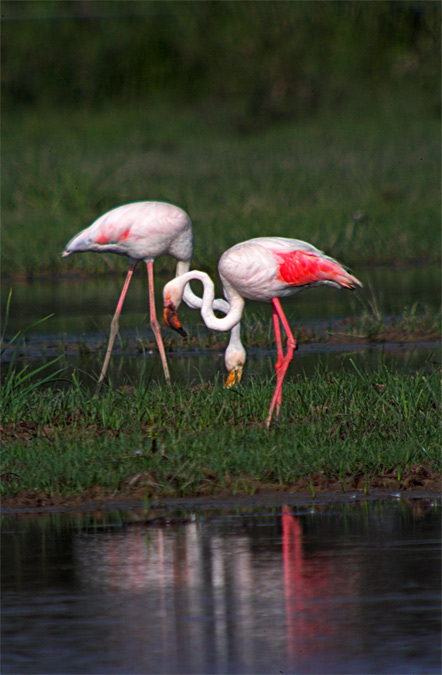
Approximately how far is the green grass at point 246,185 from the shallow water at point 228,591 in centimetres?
1196

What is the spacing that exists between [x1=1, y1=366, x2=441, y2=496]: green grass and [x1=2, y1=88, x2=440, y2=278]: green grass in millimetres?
9545

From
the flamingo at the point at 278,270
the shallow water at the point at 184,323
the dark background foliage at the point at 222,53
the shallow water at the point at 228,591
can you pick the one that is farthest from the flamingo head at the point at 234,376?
the dark background foliage at the point at 222,53

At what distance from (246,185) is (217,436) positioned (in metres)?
15.9

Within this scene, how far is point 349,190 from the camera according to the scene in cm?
2322

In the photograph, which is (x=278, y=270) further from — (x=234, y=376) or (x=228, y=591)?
(x=228, y=591)

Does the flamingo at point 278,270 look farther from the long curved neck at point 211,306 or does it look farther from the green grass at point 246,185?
the green grass at point 246,185

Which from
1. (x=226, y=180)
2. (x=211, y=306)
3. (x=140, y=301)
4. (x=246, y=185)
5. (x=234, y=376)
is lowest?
(x=234, y=376)

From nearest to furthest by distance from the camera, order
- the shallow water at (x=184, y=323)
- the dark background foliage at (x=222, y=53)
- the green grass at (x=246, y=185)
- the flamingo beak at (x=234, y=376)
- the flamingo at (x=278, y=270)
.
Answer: the flamingo at (x=278, y=270)
the flamingo beak at (x=234, y=376)
the shallow water at (x=184, y=323)
the green grass at (x=246, y=185)
the dark background foliage at (x=222, y=53)

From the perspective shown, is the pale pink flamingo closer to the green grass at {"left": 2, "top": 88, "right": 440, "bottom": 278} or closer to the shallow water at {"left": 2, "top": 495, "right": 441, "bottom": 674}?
the shallow water at {"left": 2, "top": 495, "right": 441, "bottom": 674}

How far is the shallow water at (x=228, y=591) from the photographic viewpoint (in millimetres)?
4574

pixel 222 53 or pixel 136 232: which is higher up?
pixel 222 53

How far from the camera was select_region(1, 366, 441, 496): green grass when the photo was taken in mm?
7086

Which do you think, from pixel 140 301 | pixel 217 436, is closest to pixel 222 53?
pixel 140 301

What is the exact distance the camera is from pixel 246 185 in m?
23.3
